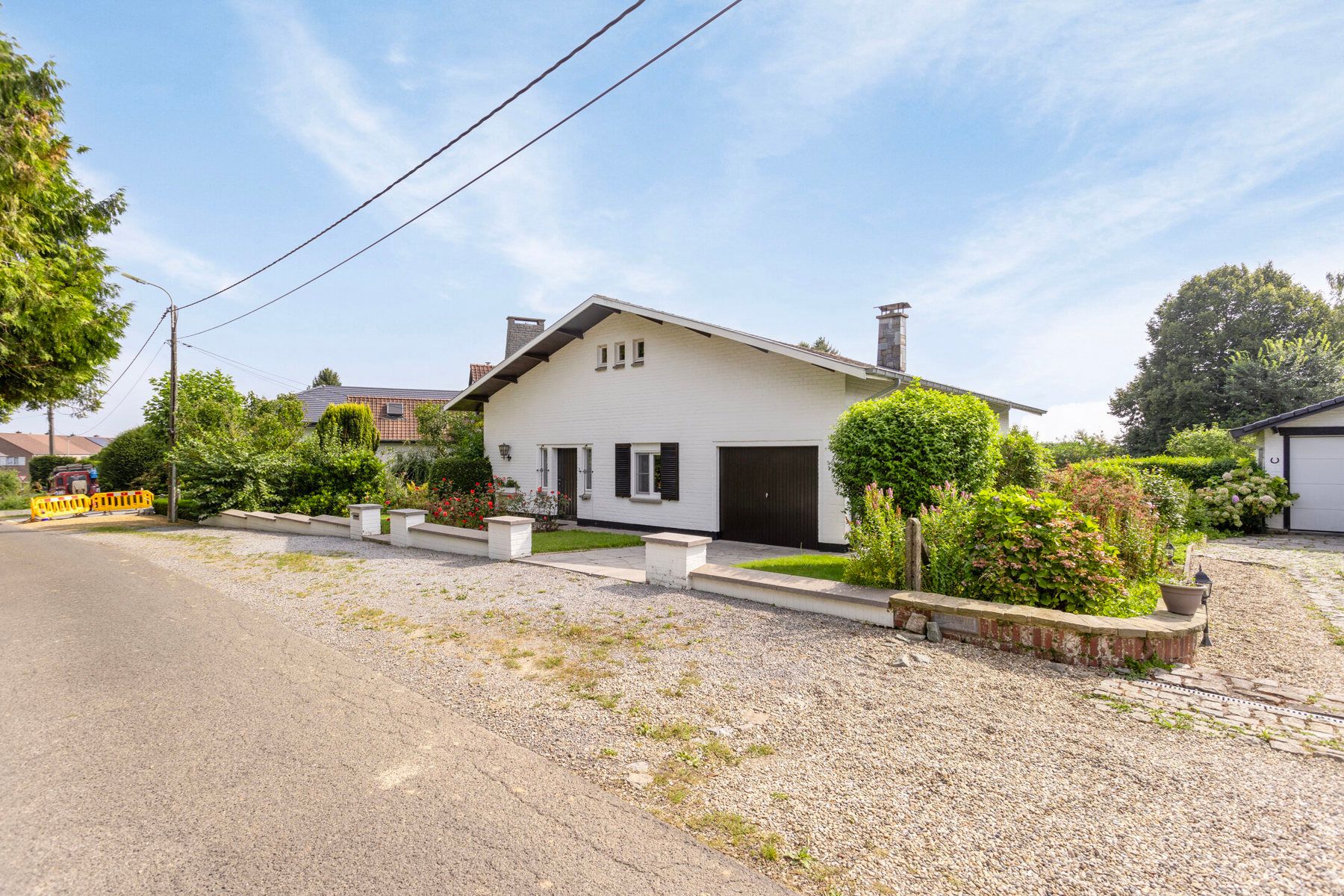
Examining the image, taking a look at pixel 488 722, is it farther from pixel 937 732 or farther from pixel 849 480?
pixel 849 480

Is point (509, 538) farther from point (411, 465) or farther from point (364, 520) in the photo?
point (411, 465)

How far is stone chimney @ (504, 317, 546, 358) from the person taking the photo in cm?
2248

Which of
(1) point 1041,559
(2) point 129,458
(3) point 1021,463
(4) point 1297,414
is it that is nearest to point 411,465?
(2) point 129,458

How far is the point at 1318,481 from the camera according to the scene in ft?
47.0

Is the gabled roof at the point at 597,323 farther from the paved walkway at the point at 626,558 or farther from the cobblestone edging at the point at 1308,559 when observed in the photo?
the cobblestone edging at the point at 1308,559

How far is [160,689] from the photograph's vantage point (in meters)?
4.61

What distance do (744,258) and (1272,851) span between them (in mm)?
11011

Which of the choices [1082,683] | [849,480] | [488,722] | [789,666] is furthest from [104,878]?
[849,480]

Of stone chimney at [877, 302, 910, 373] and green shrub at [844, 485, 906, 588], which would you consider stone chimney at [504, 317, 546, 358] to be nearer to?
stone chimney at [877, 302, 910, 373]

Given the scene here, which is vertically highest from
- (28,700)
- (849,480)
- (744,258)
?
(744,258)

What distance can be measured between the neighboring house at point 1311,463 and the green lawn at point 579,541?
15049 mm

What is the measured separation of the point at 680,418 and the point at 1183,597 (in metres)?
9.26

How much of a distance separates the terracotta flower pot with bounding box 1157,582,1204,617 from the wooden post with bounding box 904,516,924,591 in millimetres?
1971

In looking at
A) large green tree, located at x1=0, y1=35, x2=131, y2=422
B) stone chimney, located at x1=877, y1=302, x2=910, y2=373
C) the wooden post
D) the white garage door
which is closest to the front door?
stone chimney, located at x1=877, y1=302, x2=910, y2=373
